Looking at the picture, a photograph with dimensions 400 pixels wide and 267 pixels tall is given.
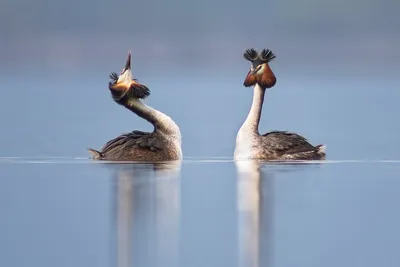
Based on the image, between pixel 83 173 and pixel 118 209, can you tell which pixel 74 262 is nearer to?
pixel 118 209

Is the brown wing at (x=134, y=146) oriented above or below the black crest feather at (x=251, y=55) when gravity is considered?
below

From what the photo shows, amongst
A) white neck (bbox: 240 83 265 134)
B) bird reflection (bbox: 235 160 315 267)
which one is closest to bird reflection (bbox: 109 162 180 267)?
bird reflection (bbox: 235 160 315 267)

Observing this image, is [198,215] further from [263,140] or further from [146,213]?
[263,140]

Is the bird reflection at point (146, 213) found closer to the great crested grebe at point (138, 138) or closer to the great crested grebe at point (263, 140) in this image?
the great crested grebe at point (138, 138)

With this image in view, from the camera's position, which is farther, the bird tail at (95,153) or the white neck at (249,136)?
the white neck at (249,136)

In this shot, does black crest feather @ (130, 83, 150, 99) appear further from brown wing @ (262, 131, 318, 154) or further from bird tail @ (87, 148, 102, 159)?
brown wing @ (262, 131, 318, 154)

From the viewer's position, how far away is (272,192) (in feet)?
57.9

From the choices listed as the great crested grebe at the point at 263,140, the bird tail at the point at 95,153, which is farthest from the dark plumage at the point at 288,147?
the bird tail at the point at 95,153

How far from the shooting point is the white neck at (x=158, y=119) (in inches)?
812

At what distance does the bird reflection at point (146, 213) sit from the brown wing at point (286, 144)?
3.78 feet

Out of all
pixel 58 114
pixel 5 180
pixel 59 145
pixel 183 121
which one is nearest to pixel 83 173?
pixel 5 180

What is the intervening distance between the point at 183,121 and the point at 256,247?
19373 mm

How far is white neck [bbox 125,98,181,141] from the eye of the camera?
20.6 m

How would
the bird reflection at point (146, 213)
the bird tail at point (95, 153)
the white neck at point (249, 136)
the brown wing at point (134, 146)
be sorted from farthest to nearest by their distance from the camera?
1. the white neck at point (249, 136)
2. the bird tail at point (95, 153)
3. the brown wing at point (134, 146)
4. the bird reflection at point (146, 213)
